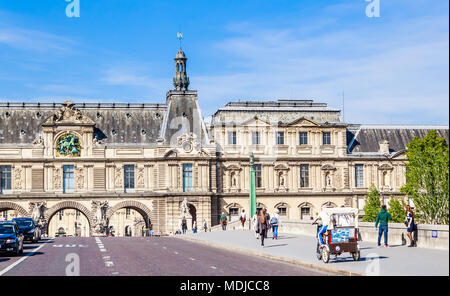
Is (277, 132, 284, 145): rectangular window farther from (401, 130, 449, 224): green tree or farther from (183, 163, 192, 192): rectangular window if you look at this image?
(401, 130, 449, 224): green tree

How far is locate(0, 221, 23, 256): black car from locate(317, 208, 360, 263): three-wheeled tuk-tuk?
15666mm

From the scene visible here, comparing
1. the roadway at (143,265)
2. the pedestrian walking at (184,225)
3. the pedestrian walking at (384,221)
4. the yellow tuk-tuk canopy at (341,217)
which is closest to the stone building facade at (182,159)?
the pedestrian walking at (184,225)

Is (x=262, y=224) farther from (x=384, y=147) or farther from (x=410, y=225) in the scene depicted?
(x=384, y=147)

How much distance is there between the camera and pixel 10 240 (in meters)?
37.8

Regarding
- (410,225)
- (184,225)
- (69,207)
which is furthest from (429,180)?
(69,207)

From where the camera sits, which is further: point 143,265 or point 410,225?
point 410,225

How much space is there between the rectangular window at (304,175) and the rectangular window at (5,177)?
33.3 meters

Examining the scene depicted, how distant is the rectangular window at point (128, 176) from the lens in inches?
3521

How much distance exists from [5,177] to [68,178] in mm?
6846

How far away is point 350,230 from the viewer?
2991 cm

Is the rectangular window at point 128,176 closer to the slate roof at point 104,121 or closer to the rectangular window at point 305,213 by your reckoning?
the slate roof at point 104,121

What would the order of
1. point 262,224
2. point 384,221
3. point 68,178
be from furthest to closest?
point 68,178 → point 262,224 → point 384,221
